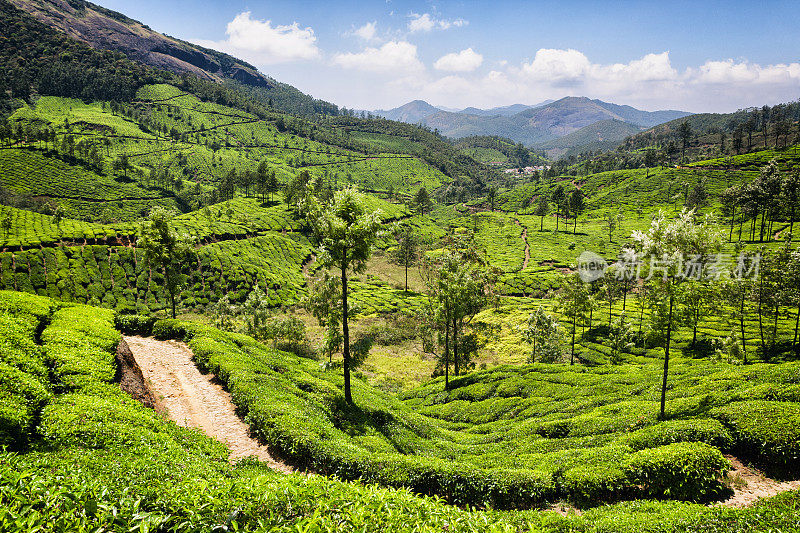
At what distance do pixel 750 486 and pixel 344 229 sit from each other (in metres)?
22.4

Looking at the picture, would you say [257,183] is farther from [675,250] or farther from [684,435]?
Answer: [684,435]

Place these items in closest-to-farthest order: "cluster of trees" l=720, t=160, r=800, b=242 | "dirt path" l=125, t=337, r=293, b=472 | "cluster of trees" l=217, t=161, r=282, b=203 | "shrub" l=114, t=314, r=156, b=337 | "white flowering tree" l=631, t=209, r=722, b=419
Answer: "dirt path" l=125, t=337, r=293, b=472, "white flowering tree" l=631, t=209, r=722, b=419, "shrub" l=114, t=314, r=156, b=337, "cluster of trees" l=720, t=160, r=800, b=242, "cluster of trees" l=217, t=161, r=282, b=203

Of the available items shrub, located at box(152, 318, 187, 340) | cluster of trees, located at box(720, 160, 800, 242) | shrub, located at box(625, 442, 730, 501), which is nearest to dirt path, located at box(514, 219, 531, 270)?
cluster of trees, located at box(720, 160, 800, 242)

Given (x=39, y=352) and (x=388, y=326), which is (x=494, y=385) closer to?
(x=39, y=352)

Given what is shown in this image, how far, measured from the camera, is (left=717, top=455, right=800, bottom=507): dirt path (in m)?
13.6

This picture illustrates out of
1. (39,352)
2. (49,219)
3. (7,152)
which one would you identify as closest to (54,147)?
(7,152)

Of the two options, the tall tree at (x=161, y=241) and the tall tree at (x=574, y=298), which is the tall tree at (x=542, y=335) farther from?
the tall tree at (x=161, y=241)

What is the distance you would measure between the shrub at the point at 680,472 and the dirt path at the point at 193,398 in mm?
15175

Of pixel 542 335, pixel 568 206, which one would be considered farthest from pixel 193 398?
pixel 568 206

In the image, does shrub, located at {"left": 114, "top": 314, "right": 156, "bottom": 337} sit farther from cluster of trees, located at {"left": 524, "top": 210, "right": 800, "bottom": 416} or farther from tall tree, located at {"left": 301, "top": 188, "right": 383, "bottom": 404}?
cluster of trees, located at {"left": 524, "top": 210, "right": 800, "bottom": 416}

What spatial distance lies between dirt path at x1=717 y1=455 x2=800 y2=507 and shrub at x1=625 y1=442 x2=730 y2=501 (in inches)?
27.2

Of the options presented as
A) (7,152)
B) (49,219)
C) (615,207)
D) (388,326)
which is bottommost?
(388,326)

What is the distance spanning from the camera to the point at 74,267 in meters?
70.8

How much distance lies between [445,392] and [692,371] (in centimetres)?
2177
